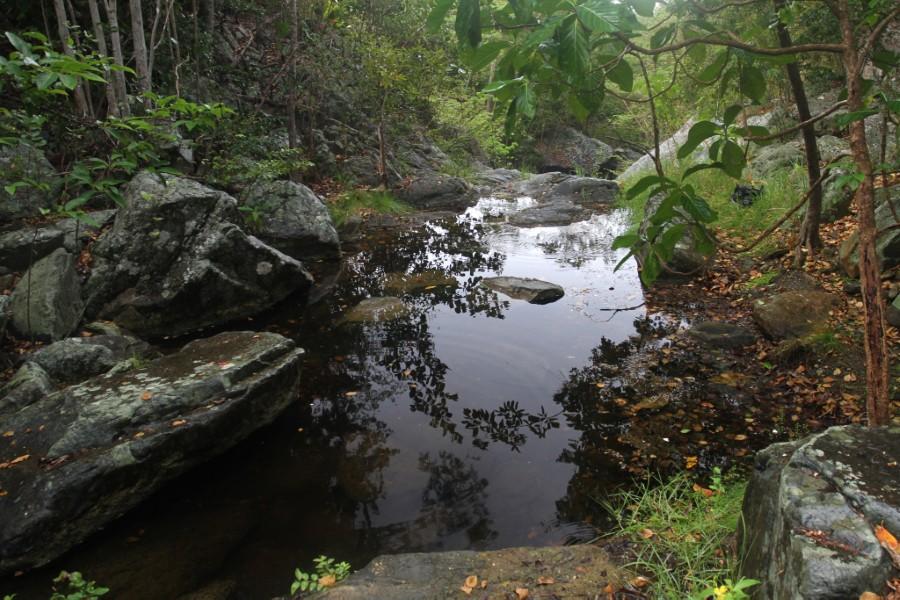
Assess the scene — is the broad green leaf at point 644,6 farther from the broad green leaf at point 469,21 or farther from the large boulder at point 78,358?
the large boulder at point 78,358

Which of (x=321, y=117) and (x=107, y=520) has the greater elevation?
(x=321, y=117)

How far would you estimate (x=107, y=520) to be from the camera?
319 centimetres

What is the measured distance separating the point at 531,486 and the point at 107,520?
8.81 ft

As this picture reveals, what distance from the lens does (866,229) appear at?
1872 mm

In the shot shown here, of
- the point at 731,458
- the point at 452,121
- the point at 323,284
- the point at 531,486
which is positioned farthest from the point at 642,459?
the point at 452,121

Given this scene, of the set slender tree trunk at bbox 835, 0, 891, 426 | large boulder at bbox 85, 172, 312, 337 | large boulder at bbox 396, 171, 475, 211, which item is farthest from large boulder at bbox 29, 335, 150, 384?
large boulder at bbox 396, 171, 475, 211

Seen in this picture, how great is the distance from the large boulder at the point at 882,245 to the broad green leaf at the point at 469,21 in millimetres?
4697

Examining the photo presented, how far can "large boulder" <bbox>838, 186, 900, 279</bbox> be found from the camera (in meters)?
4.73

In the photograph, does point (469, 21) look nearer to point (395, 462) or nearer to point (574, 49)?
point (574, 49)

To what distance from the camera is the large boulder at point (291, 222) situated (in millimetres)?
8195

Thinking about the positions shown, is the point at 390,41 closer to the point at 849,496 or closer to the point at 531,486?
the point at 531,486

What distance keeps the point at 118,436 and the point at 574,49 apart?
3521 mm

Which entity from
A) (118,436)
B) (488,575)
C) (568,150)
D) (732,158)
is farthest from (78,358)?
(568,150)

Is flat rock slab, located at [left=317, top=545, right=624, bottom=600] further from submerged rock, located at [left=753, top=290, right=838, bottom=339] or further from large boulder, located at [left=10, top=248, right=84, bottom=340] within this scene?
large boulder, located at [left=10, top=248, right=84, bottom=340]
